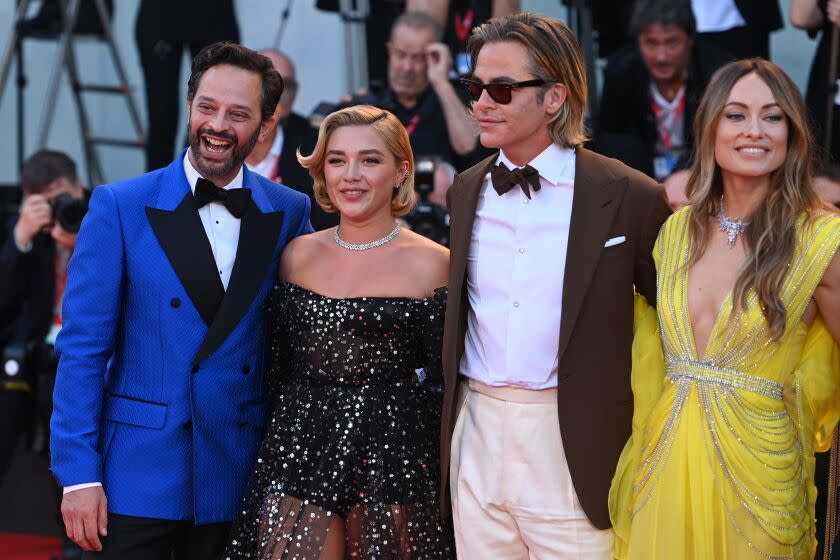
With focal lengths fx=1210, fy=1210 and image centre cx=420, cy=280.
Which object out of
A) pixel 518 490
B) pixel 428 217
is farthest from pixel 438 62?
pixel 518 490

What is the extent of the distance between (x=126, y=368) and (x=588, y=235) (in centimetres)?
130

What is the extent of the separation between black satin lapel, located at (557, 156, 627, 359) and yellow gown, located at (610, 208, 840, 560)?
8.6 inches

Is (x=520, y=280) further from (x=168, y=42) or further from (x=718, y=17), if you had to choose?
(x=168, y=42)

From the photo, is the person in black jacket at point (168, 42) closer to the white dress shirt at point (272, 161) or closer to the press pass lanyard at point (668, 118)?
the white dress shirt at point (272, 161)

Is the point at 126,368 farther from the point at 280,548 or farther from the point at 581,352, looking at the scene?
the point at 581,352

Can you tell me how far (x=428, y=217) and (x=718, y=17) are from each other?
2.01m

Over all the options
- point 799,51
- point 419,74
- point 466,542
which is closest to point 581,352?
point 466,542

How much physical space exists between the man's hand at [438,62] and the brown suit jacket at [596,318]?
2793 mm

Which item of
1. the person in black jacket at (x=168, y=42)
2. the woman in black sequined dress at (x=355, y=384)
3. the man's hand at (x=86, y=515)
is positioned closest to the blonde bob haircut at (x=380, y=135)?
the woman in black sequined dress at (x=355, y=384)

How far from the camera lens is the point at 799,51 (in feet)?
21.5

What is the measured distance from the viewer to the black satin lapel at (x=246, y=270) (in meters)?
3.28

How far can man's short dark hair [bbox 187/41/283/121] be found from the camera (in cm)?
346

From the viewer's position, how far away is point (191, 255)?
3305 millimetres

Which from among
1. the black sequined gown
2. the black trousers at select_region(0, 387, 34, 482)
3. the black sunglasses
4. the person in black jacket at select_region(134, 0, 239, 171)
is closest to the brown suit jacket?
the black sequined gown
